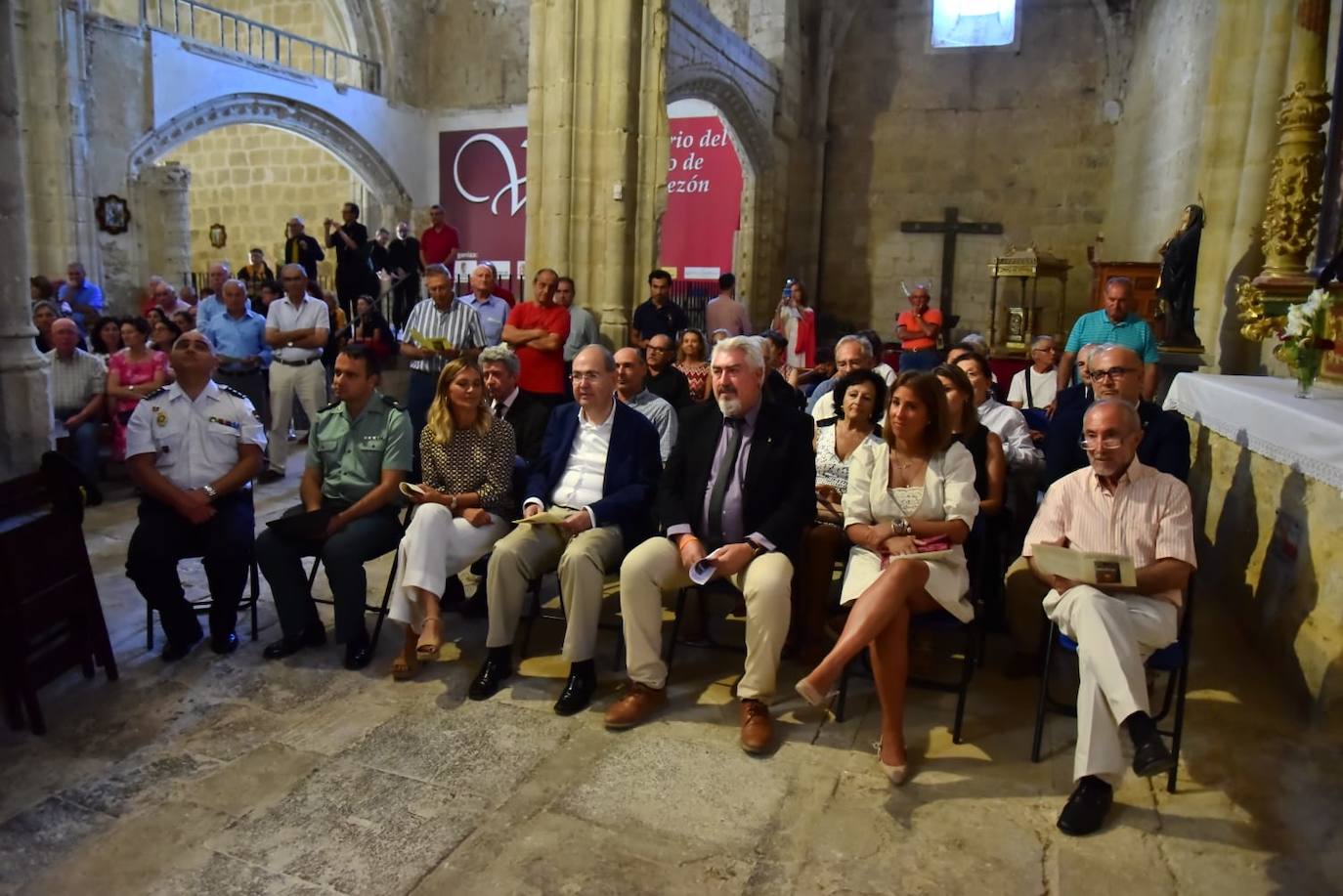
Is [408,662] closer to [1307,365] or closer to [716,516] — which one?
[716,516]

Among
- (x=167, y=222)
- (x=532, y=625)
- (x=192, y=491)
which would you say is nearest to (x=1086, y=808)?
(x=532, y=625)

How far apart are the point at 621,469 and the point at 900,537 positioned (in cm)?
116

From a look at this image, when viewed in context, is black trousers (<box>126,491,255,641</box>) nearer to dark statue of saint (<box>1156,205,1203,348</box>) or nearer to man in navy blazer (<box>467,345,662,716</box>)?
man in navy blazer (<box>467,345,662,716</box>)

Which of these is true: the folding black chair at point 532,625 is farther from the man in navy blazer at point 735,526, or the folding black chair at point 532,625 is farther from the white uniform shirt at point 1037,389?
the white uniform shirt at point 1037,389

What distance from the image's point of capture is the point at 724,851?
263cm

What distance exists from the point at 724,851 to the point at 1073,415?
2.46 meters

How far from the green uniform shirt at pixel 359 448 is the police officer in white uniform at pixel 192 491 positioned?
0.26m

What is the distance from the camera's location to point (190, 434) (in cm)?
401

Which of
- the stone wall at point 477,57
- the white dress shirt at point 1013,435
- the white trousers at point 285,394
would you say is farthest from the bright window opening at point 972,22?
the white dress shirt at point 1013,435

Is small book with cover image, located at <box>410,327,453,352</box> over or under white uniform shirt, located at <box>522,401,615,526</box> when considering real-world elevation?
over

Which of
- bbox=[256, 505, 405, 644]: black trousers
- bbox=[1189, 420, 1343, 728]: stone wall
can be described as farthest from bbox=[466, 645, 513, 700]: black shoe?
bbox=[1189, 420, 1343, 728]: stone wall

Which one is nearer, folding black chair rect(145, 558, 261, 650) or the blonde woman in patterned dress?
the blonde woman in patterned dress

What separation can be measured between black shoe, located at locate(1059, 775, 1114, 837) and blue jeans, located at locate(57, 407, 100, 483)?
6129mm

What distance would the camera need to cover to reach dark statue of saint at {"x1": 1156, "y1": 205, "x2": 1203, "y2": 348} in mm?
7156
